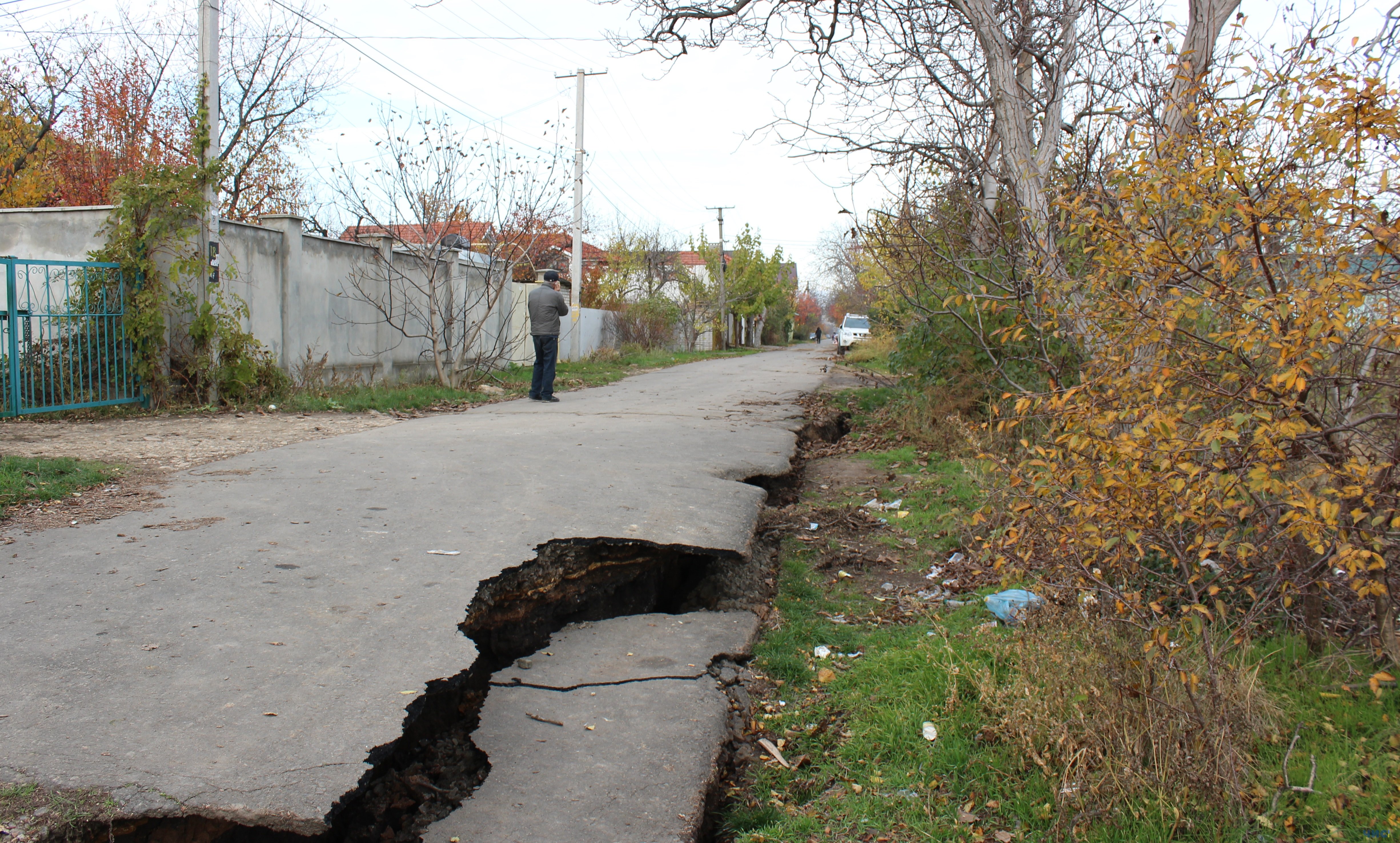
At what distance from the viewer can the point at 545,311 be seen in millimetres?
12047

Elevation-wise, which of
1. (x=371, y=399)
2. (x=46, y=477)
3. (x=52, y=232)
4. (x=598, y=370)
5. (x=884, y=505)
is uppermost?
(x=52, y=232)

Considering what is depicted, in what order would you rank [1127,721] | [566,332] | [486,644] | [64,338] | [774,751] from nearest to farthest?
[1127,721], [774,751], [486,644], [64,338], [566,332]

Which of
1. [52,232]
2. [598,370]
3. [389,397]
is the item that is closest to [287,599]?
[389,397]

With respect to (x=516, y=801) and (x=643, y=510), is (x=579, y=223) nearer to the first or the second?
(x=643, y=510)

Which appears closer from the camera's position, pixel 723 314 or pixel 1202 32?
pixel 1202 32

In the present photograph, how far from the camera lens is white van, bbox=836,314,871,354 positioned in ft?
113

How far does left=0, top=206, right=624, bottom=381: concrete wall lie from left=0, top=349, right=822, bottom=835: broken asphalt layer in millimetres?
4186

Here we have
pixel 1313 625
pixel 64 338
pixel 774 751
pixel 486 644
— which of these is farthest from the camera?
pixel 64 338

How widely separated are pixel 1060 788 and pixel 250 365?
9563 mm

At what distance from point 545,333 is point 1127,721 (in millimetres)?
10141

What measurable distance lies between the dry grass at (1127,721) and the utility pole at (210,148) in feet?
30.2

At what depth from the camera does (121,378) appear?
9.34 metres

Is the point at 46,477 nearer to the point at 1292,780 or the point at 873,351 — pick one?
the point at 1292,780

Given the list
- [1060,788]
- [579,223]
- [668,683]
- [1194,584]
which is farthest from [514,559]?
[579,223]
